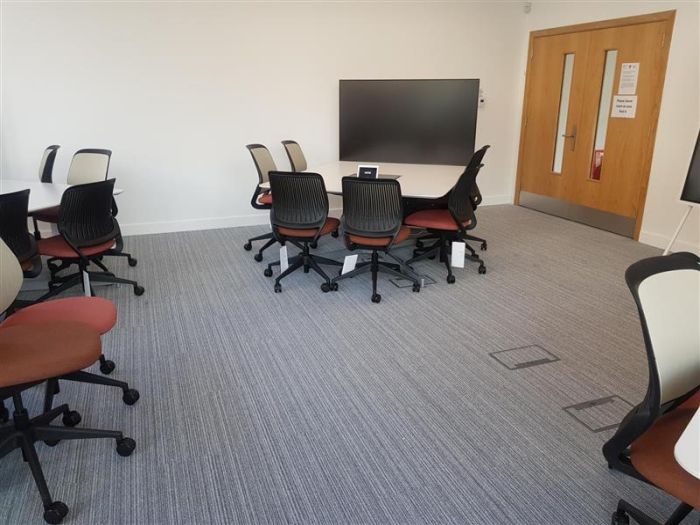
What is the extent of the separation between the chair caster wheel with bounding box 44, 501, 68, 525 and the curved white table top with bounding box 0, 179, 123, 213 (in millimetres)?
2081

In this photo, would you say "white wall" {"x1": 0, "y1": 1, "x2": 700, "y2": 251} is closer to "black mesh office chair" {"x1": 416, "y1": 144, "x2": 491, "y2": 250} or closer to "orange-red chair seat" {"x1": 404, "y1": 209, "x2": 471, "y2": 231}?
"black mesh office chair" {"x1": 416, "y1": 144, "x2": 491, "y2": 250}

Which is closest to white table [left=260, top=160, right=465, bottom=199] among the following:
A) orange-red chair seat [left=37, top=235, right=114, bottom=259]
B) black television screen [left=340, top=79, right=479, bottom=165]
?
black television screen [left=340, top=79, right=479, bottom=165]

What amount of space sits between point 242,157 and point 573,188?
→ 12.7 feet

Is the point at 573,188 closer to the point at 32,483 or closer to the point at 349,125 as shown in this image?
the point at 349,125

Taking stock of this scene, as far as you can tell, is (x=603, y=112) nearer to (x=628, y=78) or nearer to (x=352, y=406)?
(x=628, y=78)

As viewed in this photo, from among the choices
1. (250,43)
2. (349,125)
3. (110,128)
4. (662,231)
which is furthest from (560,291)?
(110,128)

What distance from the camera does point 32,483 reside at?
1.90m

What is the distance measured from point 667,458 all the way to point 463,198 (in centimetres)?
276

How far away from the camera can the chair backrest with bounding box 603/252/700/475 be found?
1359 mm

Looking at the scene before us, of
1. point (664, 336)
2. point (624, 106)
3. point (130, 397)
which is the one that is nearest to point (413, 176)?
point (624, 106)

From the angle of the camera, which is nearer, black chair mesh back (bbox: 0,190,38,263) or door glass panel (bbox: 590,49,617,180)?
black chair mesh back (bbox: 0,190,38,263)

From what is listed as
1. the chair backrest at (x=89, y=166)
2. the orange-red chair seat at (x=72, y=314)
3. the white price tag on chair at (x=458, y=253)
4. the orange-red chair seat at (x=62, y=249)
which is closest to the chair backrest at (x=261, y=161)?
the chair backrest at (x=89, y=166)

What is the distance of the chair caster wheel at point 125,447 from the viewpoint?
2.01 metres

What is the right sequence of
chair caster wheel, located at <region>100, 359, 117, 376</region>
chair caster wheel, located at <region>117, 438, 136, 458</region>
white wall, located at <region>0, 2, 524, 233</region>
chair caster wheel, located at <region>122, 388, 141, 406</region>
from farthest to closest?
white wall, located at <region>0, 2, 524, 233</region>, chair caster wheel, located at <region>100, 359, 117, 376</region>, chair caster wheel, located at <region>122, 388, 141, 406</region>, chair caster wheel, located at <region>117, 438, 136, 458</region>
